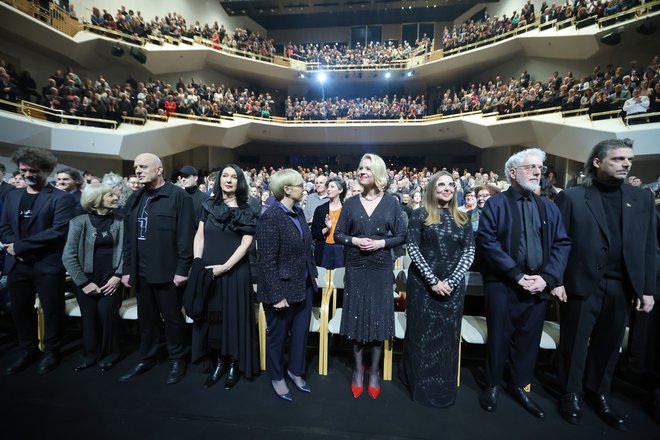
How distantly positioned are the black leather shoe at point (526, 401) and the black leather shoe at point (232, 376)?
2080 mm

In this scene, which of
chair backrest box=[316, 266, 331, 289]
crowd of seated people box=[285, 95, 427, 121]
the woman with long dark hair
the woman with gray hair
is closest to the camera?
the woman with long dark hair

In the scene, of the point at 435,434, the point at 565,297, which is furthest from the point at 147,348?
the point at 565,297

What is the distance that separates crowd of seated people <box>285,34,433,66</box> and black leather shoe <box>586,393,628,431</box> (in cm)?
1669

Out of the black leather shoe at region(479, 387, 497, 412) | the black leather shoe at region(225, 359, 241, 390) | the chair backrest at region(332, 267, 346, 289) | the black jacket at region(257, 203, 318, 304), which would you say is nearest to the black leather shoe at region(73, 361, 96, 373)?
the black leather shoe at region(225, 359, 241, 390)

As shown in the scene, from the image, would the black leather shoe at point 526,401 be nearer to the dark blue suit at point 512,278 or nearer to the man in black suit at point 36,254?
the dark blue suit at point 512,278

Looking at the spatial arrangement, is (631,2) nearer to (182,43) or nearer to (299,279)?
(299,279)

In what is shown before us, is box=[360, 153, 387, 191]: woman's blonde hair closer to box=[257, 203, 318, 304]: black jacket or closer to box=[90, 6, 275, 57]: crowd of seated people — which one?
box=[257, 203, 318, 304]: black jacket

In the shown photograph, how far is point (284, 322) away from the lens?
2260 millimetres

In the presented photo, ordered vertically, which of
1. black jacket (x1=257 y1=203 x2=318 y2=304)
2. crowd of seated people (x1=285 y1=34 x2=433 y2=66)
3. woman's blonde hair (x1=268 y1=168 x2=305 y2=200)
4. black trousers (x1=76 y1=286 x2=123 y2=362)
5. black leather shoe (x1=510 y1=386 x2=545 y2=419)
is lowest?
black leather shoe (x1=510 y1=386 x2=545 y2=419)

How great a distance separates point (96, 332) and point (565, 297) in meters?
3.64

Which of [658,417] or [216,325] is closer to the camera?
[658,417]

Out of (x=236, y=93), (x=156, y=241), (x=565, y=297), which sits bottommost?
(x=565, y=297)

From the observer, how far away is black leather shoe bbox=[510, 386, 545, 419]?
2115 mm

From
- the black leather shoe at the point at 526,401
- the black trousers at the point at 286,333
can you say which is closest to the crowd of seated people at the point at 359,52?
the black trousers at the point at 286,333
